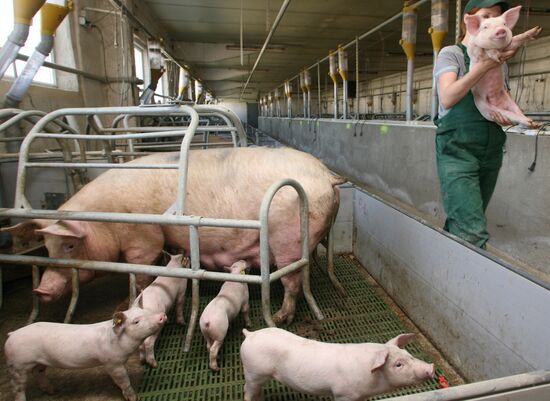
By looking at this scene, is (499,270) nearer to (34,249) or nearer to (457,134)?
(457,134)

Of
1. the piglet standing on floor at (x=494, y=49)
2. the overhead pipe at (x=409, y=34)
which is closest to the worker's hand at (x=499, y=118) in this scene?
the piglet standing on floor at (x=494, y=49)

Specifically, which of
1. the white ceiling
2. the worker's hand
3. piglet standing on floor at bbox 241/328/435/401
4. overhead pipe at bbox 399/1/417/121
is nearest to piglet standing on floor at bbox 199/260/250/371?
piglet standing on floor at bbox 241/328/435/401

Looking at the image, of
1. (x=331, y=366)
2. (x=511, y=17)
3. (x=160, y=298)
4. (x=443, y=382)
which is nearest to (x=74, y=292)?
(x=160, y=298)

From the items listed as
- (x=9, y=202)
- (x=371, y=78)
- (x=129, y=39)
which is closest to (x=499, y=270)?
(x=9, y=202)

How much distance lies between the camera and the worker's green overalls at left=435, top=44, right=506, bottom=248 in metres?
1.92

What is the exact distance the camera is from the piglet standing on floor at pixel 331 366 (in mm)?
1232

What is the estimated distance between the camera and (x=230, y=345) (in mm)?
2066

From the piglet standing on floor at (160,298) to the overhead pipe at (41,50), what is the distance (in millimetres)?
2113

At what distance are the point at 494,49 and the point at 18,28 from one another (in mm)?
3132

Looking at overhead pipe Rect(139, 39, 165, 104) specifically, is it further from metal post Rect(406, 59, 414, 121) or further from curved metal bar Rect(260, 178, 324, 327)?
curved metal bar Rect(260, 178, 324, 327)

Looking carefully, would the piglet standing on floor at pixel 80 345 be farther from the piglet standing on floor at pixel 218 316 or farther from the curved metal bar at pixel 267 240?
the curved metal bar at pixel 267 240

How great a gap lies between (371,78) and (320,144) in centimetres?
1250

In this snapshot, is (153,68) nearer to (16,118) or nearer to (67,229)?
(16,118)

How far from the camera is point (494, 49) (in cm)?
159
